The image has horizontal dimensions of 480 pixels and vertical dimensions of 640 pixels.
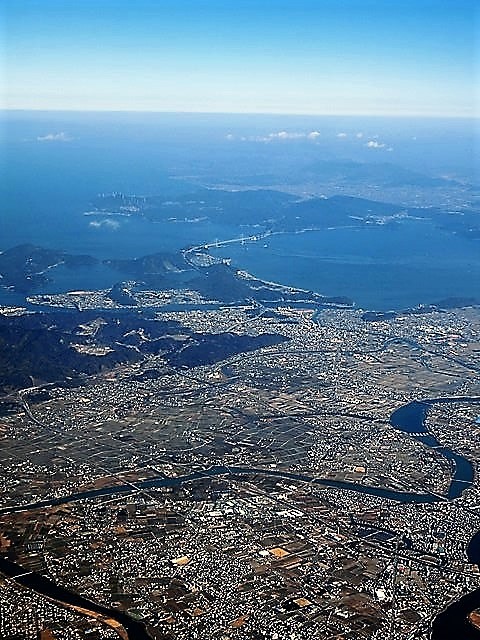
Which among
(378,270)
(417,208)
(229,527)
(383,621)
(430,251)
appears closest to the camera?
Answer: (383,621)

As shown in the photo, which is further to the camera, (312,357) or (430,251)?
(430,251)

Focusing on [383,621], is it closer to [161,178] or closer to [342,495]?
[342,495]

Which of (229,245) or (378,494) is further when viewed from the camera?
(229,245)

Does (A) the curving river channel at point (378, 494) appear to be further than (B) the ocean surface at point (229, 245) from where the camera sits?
No

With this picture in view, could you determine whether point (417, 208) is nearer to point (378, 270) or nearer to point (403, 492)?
point (378, 270)

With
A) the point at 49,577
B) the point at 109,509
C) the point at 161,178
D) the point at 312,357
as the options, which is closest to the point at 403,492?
the point at 109,509

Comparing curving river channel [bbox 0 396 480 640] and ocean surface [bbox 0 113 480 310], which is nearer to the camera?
curving river channel [bbox 0 396 480 640]

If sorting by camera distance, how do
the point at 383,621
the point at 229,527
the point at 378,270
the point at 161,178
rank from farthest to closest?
the point at 161,178
the point at 378,270
the point at 229,527
the point at 383,621
